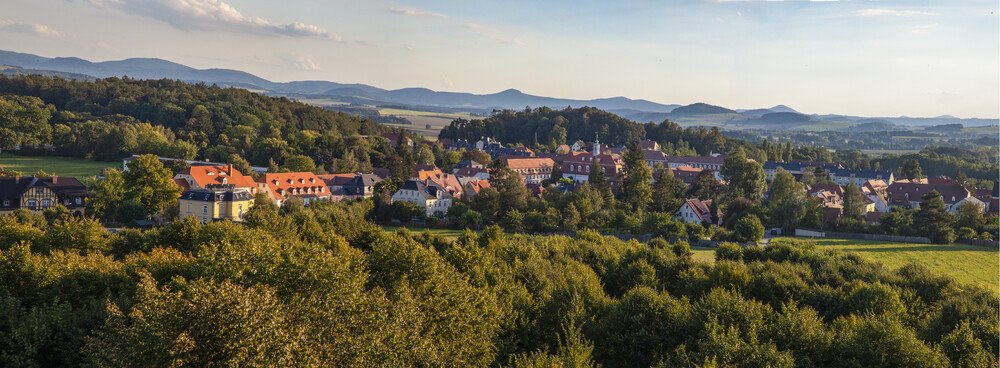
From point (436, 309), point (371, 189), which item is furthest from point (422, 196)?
point (436, 309)

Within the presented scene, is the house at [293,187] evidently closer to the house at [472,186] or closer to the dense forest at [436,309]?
the house at [472,186]

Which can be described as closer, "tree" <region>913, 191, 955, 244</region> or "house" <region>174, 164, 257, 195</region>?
"tree" <region>913, 191, 955, 244</region>

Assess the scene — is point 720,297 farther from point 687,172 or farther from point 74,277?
point 687,172

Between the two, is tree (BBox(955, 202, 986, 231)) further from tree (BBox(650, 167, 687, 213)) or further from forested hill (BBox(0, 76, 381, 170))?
forested hill (BBox(0, 76, 381, 170))

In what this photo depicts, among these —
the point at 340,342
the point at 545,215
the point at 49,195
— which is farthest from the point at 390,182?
the point at 340,342

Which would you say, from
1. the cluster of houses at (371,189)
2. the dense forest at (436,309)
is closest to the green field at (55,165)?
the cluster of houses at (371,189)

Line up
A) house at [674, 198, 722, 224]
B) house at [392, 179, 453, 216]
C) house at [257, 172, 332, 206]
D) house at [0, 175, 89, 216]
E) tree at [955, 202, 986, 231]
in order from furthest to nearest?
house at [392, 179, 453, 216], house at [257, 172, 332, 206], house at [674, 198, 722, 224], tree at [955, 202, 986, 231], house at [0, 175, 89, 216]

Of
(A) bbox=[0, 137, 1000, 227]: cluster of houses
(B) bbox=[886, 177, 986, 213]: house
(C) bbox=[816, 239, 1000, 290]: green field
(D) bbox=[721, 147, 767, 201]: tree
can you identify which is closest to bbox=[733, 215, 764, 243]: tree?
(C) bbox=[816, 239, 1000, 290]: green field
